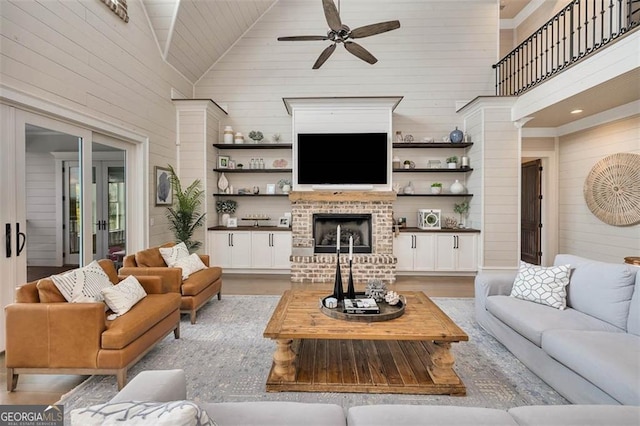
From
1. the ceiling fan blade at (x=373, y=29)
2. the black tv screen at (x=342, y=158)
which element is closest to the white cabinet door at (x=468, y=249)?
the black tv screen at (x=342, y=158)

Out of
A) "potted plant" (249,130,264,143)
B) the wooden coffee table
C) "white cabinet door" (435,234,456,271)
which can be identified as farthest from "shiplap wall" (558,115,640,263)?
"potted plant" (249,130,264,143)

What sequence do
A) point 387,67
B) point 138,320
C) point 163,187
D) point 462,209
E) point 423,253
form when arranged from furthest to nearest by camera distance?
point 387,67 → point 462,209 → point 423,253 → point 163,187 → point 138,320

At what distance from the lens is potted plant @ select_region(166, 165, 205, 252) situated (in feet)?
17.5

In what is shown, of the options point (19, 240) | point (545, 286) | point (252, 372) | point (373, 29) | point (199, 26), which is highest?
point (199, 26)

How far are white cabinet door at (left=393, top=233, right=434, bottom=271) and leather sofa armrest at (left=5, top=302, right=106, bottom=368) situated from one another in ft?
15.2

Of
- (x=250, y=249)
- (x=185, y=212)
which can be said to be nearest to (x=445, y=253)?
(x=250, y=249)

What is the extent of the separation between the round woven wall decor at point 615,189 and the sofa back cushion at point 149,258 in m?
6.64

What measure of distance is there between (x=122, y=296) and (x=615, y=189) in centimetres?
677

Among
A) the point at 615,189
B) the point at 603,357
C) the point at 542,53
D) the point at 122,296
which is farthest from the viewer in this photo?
the point at 542,53

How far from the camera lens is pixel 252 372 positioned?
2502 mm

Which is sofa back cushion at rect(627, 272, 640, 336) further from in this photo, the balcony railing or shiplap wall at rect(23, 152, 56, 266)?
shiplap wall at rect(23, 152, 56, 266)

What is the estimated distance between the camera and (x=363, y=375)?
2.36 m

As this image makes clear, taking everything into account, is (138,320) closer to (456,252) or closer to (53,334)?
(53,334)

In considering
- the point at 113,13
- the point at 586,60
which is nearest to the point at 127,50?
the point at 113,13
